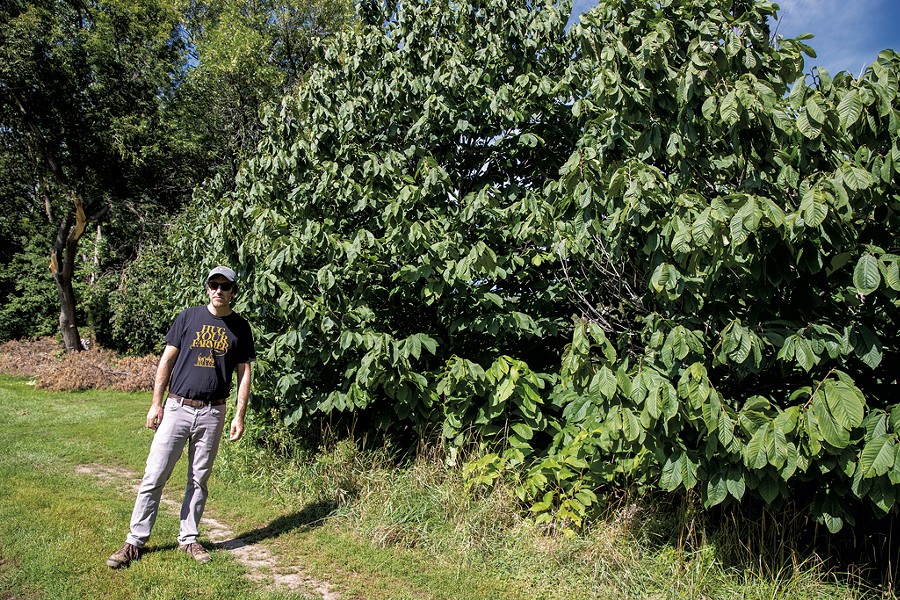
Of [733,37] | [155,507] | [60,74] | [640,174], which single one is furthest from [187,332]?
[60,74]

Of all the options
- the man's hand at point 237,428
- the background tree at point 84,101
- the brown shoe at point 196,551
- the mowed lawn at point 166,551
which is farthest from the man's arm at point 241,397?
the background tree at point 84,101

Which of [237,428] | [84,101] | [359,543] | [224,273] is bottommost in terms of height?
[359,543]

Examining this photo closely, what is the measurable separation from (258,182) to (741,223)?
4.16 meters

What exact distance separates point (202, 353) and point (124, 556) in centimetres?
137

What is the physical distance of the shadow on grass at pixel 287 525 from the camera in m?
4.61

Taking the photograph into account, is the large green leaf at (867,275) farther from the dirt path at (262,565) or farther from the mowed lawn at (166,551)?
the dirt path at (262,565)

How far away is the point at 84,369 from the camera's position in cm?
1426

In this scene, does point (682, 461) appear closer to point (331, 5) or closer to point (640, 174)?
point (640, 174)

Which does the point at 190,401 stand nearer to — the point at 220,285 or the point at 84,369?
the point at 220,285

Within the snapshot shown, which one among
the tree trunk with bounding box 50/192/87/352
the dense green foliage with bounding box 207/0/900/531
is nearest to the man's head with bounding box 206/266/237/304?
the dense green foliage with bounding box 207/0/900/531

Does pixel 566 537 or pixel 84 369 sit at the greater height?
pixel 566 537

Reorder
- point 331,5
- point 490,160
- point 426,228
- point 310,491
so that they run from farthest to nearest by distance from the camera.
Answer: point 331,5 → point 490,160 → point 310,491 → point 426,228

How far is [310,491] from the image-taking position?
5508 mm

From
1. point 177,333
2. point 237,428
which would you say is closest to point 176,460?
point 237,428
